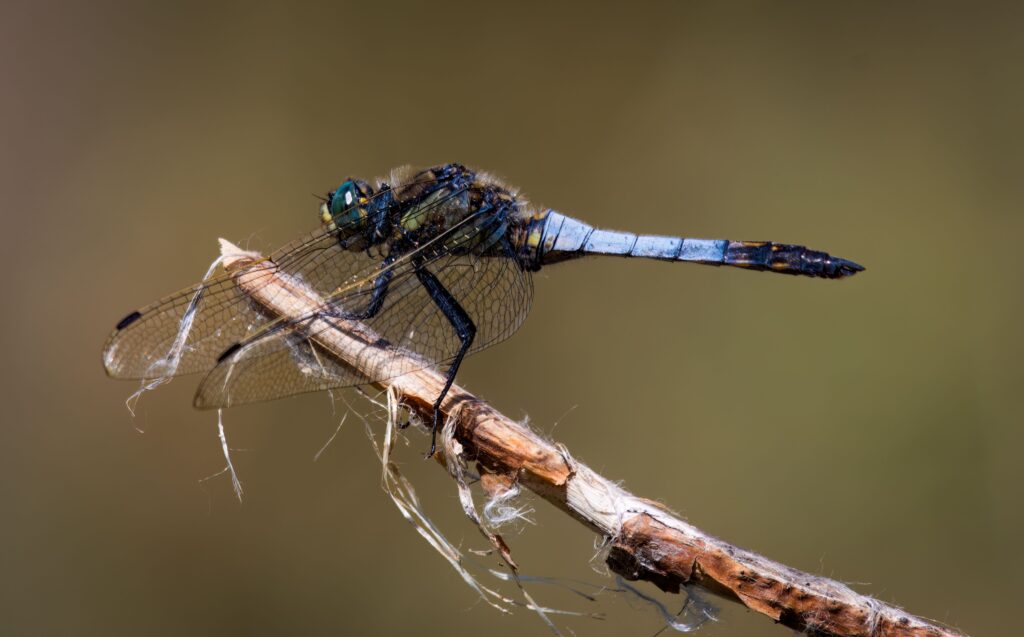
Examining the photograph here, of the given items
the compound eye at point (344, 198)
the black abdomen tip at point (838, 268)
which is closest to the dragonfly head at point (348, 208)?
the compound eye at point (344, 198)

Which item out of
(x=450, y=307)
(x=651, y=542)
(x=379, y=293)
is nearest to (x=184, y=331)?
(x=379, y=293)

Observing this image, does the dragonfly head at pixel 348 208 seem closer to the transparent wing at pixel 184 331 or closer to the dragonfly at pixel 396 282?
the dragonfly at pixel 396 282

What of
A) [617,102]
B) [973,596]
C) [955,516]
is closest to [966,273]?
[955,516]

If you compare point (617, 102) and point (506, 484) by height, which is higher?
Result: point (617, 102)

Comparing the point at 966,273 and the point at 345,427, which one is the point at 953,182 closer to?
the point at 966,273

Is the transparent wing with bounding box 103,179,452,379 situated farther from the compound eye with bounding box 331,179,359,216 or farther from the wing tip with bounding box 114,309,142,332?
the compound eye with bounding box 331,179,359,216

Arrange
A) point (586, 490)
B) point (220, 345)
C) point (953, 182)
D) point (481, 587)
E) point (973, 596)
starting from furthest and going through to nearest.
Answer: point (953, 182) → point (973, 596) → point (220, 345) → point (481, 587) → point (586, 490)

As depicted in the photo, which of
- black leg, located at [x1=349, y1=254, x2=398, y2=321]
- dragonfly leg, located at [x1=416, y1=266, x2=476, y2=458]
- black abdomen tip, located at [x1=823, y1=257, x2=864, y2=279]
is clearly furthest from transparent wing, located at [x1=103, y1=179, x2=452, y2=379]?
black abdomen tip, located at [x1=823, y1=257, x2=864, y2=279]
